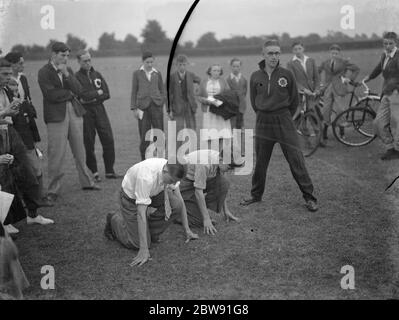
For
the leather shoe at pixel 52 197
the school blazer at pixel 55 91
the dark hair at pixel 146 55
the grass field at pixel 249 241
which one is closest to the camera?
the grass field at pixel 249 241

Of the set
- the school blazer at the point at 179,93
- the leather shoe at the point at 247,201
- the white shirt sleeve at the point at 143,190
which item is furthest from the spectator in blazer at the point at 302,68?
the white shirt sleeve at the point at 143,190

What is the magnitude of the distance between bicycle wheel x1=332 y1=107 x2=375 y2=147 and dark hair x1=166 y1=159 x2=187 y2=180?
3.03ft

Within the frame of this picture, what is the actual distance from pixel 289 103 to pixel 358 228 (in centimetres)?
83

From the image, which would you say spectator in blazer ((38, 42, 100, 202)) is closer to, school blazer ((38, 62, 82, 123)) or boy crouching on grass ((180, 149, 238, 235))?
school blazer ((38, 62, 82, 123))

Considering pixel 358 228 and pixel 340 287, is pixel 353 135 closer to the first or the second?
pixel 358 228

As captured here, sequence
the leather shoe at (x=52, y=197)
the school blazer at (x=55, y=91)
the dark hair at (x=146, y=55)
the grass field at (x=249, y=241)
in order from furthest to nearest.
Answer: the leather shoe at (x=52, y=197) → the school blazer at (x=55, y=91) → the dark hair at (x=146, y=55) → the grass field at (x=249, y=241)

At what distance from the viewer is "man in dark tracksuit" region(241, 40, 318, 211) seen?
308 cm

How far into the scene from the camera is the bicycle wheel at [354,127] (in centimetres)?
317

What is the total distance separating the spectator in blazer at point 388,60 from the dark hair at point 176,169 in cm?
117

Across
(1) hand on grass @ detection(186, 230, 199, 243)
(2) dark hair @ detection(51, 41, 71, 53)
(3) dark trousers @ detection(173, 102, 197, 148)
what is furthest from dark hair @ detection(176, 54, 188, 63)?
(1) hand on grass @ detection(186, 230, 199, 243)

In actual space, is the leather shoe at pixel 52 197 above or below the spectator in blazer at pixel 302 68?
below

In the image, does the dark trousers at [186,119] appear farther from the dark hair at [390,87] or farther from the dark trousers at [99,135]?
the dark hair at [390,87]
